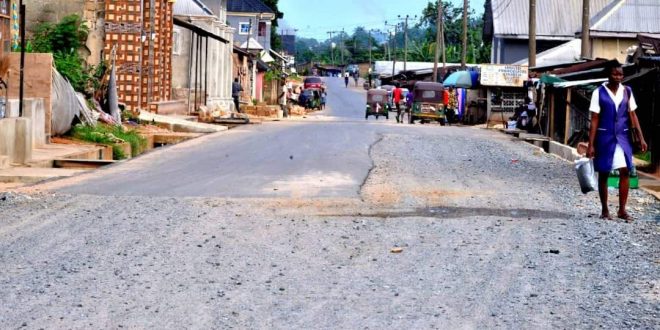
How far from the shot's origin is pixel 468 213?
12.4 meters

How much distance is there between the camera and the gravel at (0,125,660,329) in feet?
23.3

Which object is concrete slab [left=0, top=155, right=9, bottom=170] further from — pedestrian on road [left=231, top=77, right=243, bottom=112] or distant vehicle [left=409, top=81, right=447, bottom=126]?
distant vehicle [left=409, top=81, right=447, bottom=126]

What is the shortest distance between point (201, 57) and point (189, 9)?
390 centimetres

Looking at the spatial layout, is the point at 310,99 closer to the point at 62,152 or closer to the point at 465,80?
the point at 465,80

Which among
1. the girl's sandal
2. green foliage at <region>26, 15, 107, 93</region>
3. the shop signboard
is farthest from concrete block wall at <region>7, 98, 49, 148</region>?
the shop signboard

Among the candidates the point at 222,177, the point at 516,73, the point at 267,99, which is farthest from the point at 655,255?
the point at 267,99

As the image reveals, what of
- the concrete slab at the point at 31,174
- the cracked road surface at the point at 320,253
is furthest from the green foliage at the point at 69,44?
the cracked road surface at the point at 320,253

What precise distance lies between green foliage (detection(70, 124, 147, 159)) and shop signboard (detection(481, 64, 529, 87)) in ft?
73.8

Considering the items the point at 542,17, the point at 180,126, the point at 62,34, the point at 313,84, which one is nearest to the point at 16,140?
the point at 180,126

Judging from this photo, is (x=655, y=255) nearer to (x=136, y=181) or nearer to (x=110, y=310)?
(x=110, y=310)

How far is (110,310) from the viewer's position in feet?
23.2

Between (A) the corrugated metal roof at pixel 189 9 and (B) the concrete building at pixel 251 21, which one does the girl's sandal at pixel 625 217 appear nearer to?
(A) the corrugated metal roof at pixel 189 9

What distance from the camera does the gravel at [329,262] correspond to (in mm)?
7105

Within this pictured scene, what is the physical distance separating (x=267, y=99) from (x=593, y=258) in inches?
2877
